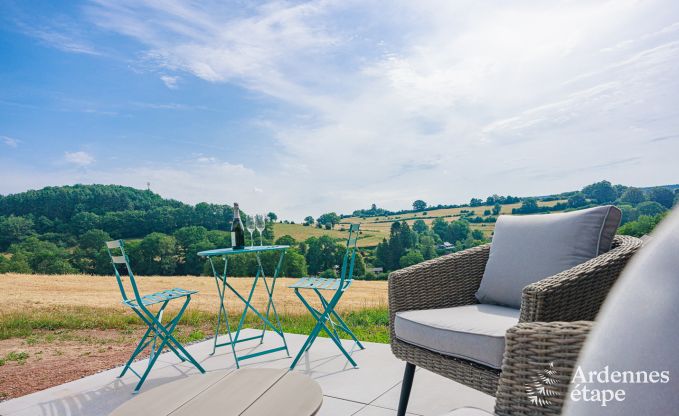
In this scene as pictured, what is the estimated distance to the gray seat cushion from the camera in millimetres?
1665

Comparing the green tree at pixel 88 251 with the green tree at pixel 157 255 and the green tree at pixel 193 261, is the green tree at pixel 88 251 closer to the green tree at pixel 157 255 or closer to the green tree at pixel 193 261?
the green tree at pixel 157 255

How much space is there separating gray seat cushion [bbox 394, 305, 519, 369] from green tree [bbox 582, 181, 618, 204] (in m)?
3.70

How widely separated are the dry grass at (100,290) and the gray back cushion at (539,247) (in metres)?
5.50

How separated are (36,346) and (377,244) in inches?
366

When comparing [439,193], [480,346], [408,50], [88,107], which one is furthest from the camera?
[88,107]

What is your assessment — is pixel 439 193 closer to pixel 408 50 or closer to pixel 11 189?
pixel 408 50

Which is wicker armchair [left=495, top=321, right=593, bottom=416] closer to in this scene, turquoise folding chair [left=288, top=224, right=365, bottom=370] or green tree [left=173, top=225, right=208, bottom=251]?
turquoise folding chair [left=288, top=224, right=365, bottom=370]

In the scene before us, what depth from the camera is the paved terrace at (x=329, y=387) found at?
2.48 meters

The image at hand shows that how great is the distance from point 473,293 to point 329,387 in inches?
43.4

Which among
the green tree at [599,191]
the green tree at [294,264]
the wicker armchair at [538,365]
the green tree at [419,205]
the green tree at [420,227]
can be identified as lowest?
the green tree at [294,264]

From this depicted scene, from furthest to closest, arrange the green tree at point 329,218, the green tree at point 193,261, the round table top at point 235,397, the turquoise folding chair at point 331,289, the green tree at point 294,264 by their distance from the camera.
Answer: the green tree at point 329,218, the green tree at point 294,264, the green tree at point 193,261, the turquoise folding chair at point 331,289, the round table top at point 235,397

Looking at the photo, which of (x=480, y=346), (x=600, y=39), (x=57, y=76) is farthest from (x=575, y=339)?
(x=57, y=76)

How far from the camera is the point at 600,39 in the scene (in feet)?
21.7

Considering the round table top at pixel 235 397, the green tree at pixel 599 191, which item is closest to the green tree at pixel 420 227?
the green tree at pixel 599 191
